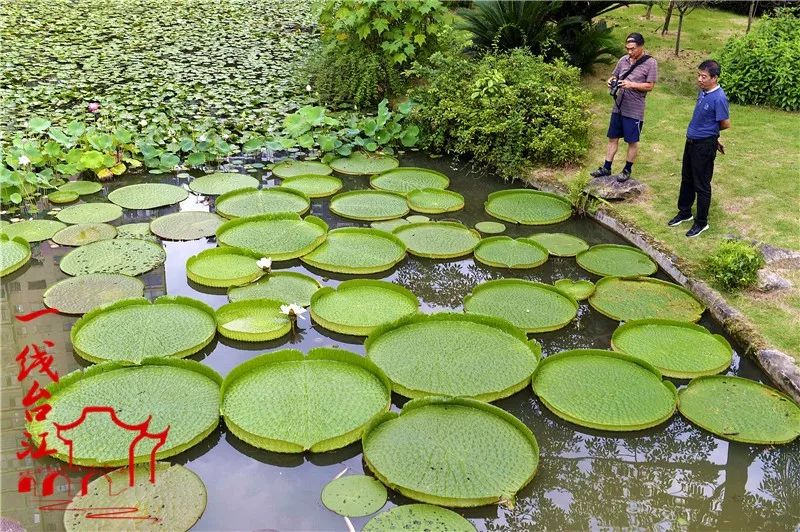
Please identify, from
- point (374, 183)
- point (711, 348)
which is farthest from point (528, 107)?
point (711, 348)

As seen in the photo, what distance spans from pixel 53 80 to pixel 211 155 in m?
3.90

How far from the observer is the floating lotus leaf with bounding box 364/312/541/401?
400 cm

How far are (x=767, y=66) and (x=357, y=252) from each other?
6149 mm

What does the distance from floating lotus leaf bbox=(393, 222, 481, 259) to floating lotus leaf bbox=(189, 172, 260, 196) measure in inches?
73.3

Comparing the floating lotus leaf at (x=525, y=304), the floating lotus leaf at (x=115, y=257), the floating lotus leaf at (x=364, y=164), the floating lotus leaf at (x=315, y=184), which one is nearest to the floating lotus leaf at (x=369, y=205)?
the floating lotus leaf at (x=315, y=184)

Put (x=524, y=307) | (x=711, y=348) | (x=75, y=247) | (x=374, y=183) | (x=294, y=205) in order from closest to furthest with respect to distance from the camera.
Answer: (x=711, y=348) < (x=524, y=307) < (x=75, y=247) < (x=294, y=205) < (x=374, y=183)

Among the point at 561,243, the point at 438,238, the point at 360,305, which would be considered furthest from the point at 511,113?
the point at 360,305

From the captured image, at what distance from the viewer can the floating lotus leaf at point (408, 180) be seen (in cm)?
689

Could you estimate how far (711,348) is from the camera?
14.5ft

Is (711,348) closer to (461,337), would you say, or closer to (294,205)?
(461,337)

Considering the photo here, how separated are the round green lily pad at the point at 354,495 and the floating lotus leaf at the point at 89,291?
2338 mm

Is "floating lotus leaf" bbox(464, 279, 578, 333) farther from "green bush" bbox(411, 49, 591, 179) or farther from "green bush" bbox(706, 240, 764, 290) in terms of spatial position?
"green bush" bbox(411, 49, 591, 179)

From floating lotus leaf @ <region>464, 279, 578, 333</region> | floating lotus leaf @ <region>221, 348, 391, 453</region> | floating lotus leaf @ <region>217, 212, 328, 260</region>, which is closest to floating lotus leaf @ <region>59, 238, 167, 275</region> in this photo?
floating lotus leaf @ <region>217, 212, 328, 260</region>

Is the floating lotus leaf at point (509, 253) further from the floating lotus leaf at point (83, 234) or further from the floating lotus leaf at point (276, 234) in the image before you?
the floating lotus leaf at point (83, 234)
